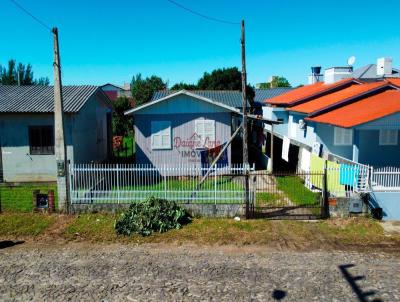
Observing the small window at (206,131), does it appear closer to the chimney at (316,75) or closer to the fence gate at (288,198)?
the fence gate at (288,198)

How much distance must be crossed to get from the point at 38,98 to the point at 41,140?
218 cm

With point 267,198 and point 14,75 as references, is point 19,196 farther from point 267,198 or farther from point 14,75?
point 14,75

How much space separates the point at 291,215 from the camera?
11.6 meters

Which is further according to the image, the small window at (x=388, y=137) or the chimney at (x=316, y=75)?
the chimney at (x=316, y=75)

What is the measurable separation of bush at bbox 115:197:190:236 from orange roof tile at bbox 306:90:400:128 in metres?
6.64

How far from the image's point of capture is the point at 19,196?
45.8 ft

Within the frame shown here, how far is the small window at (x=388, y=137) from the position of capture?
14977mm

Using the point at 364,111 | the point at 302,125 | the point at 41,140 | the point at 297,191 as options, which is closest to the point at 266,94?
the point at 302,125

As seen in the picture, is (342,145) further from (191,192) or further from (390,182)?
(191,192)

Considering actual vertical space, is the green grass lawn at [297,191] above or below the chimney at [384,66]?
below

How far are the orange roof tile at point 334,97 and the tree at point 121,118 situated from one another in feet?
57.5

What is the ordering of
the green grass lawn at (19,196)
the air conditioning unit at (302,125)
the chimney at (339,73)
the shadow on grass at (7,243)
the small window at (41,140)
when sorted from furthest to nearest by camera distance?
the chimney at (339,73)
the air conditioning unit at (302,125)
the small window at (41,140)
the green grass lawn at (19,196)
the shadow on grass at (7,243)

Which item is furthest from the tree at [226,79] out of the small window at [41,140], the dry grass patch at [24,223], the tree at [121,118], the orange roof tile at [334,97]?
the dry grass patch at [24,223]

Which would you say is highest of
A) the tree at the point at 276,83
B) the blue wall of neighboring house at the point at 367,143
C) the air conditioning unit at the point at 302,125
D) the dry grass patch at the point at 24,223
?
the tree at the point at 276,83
